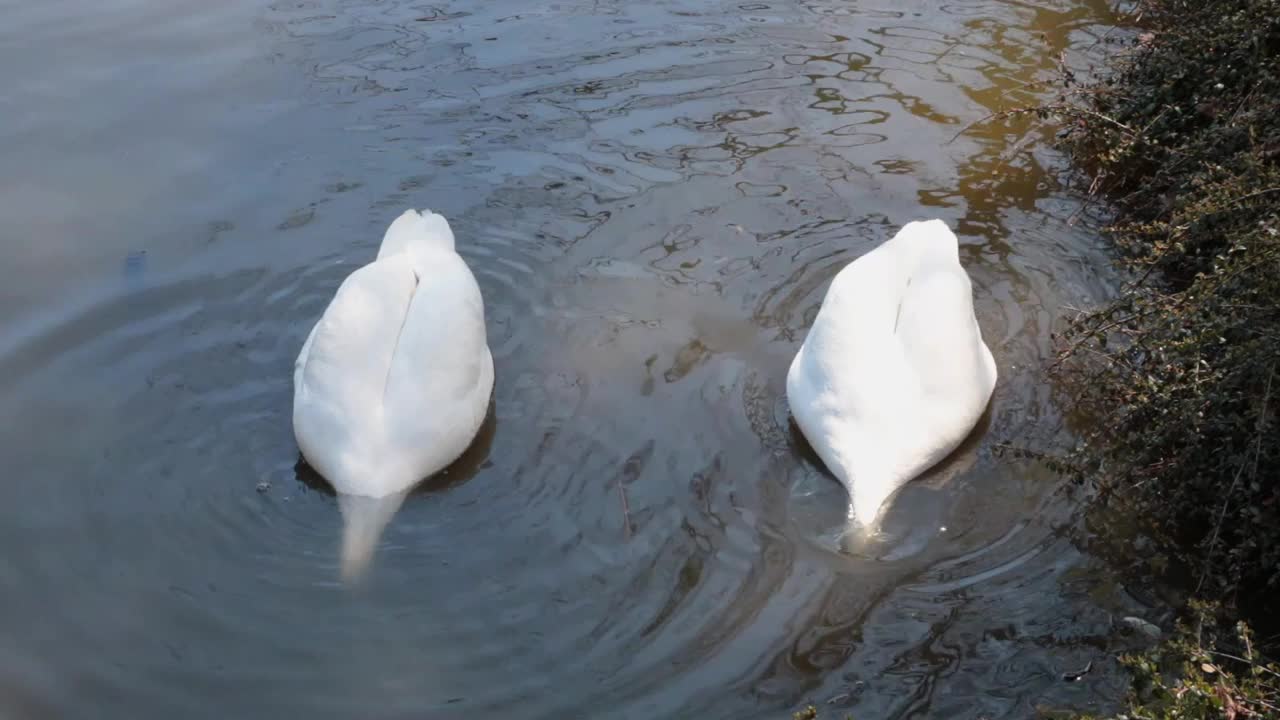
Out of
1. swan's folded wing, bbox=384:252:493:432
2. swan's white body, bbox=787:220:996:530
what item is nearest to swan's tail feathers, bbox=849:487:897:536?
swan's white body, bbox=787:220:996:530

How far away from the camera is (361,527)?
17.6 feet

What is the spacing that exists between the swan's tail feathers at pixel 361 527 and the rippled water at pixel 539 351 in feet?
0.30

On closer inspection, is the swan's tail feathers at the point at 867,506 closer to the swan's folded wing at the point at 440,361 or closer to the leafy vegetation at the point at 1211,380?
the leafy vegetation at the point at 1211,380

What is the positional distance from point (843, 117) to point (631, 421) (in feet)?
10.9

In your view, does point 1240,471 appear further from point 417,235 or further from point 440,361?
point 417,235

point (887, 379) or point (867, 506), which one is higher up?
point (887, 379)

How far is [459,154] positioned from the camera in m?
8.09

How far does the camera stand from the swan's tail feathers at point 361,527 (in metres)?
5.26

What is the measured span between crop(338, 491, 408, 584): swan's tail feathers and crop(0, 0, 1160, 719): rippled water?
9 centimetres

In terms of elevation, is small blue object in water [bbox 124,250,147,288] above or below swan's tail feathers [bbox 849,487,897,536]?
below

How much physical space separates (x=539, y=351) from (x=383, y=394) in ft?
3.69

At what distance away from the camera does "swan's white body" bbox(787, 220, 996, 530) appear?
5445 mm

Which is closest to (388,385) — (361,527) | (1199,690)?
(361,527)

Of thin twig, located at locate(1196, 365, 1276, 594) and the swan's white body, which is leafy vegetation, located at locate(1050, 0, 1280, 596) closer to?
thin twig, located at locate(1196, 365, 1276, 594)
